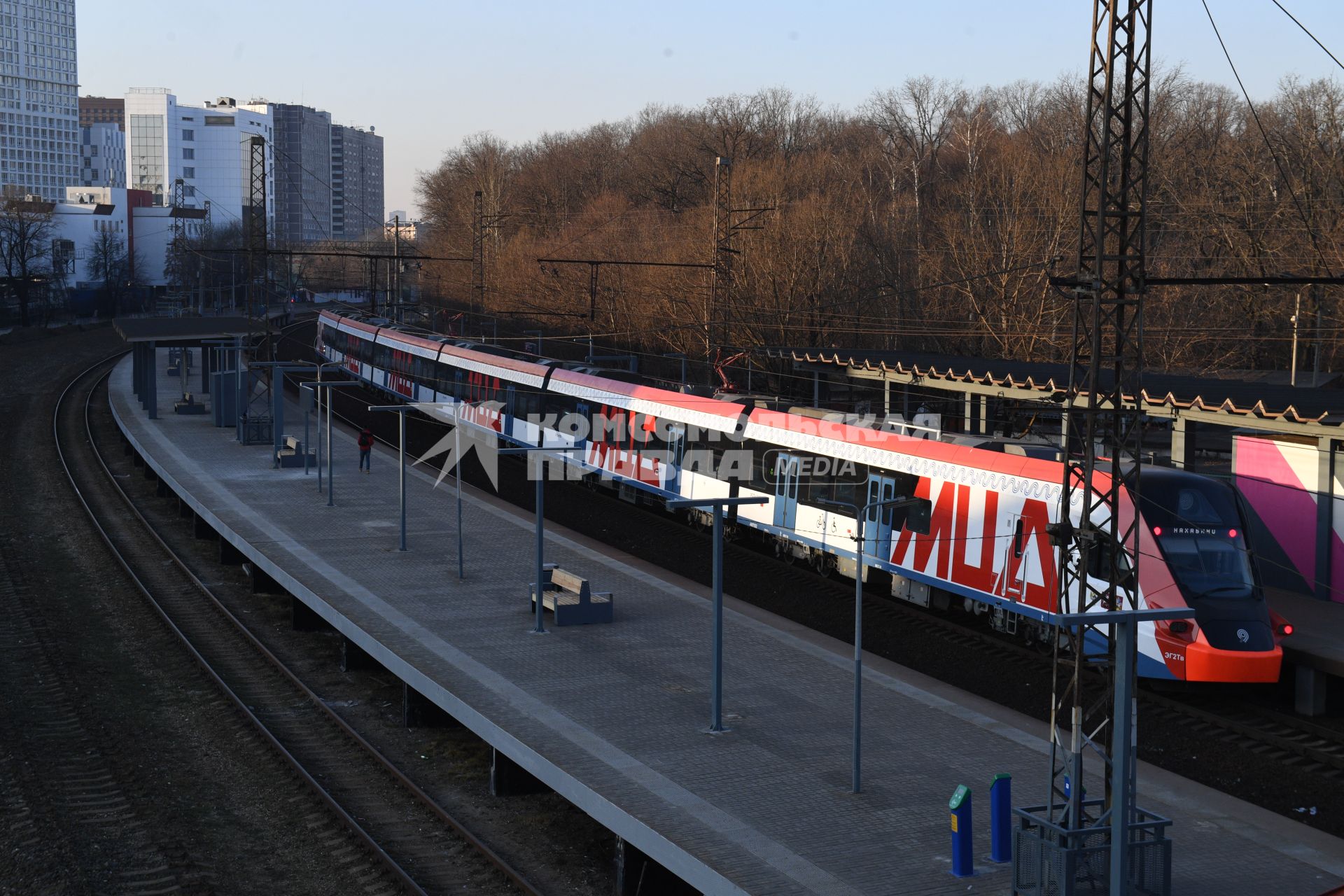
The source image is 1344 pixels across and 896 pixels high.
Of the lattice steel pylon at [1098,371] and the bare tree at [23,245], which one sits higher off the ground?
the bare tree at [23,245]

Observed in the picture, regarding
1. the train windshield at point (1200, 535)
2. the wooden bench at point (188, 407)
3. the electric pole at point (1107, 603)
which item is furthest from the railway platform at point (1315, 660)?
the wooden bench at point (188, 407)

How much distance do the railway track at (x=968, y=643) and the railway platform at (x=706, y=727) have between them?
1467 mm

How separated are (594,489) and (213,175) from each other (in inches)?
6111

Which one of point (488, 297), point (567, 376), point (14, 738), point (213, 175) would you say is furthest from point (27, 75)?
point (14, 738)

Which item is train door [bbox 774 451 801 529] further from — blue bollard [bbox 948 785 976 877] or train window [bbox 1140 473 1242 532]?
blue bollard [bbox 948 785 976 877]

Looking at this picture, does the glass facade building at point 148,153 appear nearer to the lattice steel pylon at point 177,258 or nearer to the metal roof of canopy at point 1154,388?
the lattice steel pylon at point 177,258

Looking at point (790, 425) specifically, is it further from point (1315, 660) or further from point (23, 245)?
point (23, 245)

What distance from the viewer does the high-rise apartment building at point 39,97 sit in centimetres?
16925

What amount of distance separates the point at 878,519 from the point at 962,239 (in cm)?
2881

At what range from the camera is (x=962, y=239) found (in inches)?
1837

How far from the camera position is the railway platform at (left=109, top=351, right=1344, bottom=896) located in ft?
34.3

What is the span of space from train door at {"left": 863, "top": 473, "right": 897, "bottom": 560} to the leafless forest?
26.5 ft

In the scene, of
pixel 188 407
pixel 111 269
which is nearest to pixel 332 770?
pixel 188 407

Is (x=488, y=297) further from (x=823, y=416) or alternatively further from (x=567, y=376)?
(x=823, y=416)
